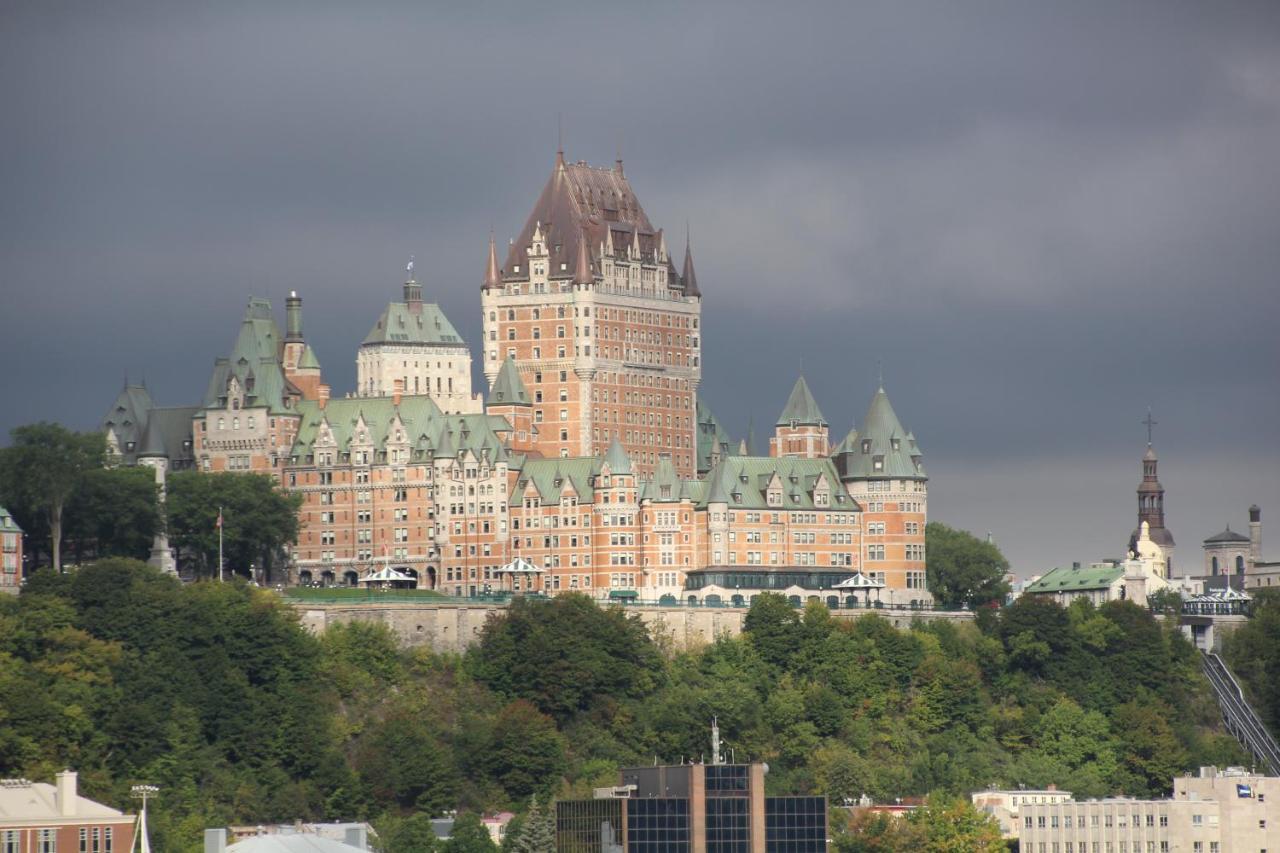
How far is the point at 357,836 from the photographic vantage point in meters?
194

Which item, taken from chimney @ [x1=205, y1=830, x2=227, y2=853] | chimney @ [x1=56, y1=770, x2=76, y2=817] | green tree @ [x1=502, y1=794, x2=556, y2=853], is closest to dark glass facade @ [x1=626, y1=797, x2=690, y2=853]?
green tree @ [x1=502, y1=794, x2=556, y2=853]

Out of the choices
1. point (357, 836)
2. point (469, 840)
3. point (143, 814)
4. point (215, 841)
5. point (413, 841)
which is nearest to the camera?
point (143, 814)

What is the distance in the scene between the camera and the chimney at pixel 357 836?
193 metres

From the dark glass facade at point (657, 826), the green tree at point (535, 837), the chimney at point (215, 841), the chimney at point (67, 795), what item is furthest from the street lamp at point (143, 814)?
the dark glass facade at point (657, 826)

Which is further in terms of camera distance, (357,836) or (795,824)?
(357,836)

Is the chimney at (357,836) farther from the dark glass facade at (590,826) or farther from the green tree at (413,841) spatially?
the dark glass facade at (590,826)

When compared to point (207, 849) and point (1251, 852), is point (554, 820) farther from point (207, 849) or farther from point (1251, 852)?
point (1251, 852)

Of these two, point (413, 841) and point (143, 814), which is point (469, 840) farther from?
point (143, 814)

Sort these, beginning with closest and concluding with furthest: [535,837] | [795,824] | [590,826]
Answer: [590,826], [795,824], [535,837]

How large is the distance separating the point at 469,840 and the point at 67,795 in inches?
939

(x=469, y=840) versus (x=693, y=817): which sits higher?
(x=693, y=817)

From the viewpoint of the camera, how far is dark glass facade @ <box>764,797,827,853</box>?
186500mm

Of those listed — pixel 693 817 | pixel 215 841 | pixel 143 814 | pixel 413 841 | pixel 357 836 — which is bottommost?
pixel 413 841

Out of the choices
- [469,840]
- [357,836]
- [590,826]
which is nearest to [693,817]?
[590,826]
